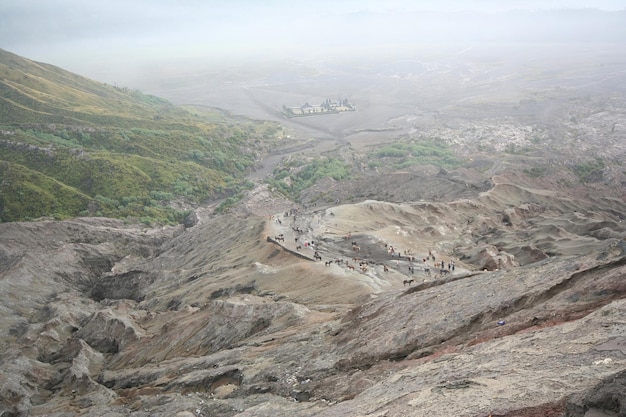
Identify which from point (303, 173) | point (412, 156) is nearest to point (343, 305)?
point (303, 173)

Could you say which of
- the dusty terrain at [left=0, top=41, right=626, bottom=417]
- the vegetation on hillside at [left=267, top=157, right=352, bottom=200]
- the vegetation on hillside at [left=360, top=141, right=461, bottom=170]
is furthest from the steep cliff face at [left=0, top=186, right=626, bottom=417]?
the vegetation on hillside at [left=360, top=141, right=461, bottom=170]

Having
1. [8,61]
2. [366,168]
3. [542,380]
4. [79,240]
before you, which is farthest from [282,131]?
[542,380]

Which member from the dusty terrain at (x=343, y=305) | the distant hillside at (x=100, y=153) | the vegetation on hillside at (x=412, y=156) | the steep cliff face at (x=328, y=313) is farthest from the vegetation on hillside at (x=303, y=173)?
the steep cliff face at (x=328, y=313)

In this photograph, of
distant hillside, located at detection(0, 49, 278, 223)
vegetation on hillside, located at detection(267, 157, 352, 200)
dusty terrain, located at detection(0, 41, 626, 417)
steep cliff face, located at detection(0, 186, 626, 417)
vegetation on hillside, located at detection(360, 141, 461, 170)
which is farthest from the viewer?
vegetation on hillside, located at detection(360, 141, 461, 170)

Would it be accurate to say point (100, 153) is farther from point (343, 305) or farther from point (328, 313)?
point (328, 313)

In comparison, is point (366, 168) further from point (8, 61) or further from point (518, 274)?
point (8, 61)

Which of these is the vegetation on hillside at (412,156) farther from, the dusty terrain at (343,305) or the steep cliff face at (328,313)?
the steep cliff face at (328,313)

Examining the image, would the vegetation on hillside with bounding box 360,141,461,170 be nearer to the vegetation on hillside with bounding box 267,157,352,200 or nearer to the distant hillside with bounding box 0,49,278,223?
the vegetation on hillside with bounding box 267,157,352,200
